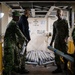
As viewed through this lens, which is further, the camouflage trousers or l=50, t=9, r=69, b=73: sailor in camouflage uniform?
l=50, t=9, r=69, b=73: sailor in camouflage uniform

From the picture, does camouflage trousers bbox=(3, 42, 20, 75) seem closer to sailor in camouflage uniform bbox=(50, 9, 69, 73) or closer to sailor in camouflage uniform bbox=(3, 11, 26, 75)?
sailor in camouflage uniform bbox=(3, 11, 26, 75)

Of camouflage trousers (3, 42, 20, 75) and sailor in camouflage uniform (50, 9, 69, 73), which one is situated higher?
sailor in camouflage uniform (50, 9, 69, 73)

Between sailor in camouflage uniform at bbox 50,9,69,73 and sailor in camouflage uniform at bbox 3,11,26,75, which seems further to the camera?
sailor in camouflage uniform at bbox 50,9,69,73

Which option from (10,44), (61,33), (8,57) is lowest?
(8,57)

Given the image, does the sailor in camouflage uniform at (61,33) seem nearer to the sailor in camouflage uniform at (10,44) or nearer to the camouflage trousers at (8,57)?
the sailor in camouflage uniform at (10,44)

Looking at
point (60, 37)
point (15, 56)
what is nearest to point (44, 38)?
→ point (60, 37)

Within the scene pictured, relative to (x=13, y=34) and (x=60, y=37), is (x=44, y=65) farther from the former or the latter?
(x=13, y=34)

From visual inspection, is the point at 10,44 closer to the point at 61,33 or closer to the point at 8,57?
the point at 8,57

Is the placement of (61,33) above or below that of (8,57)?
above

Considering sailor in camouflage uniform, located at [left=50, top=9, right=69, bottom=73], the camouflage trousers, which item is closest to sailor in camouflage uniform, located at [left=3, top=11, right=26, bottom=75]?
the camouflage trousers

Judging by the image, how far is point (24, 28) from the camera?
5145mm

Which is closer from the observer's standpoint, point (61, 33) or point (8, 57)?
point (8, 57)

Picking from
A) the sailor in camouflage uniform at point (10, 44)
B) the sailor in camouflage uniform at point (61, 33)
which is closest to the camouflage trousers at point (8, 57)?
the sailor in camouflage uniform at point (10, 44)

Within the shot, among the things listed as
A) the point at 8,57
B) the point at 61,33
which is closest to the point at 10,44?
the point at 8,57
